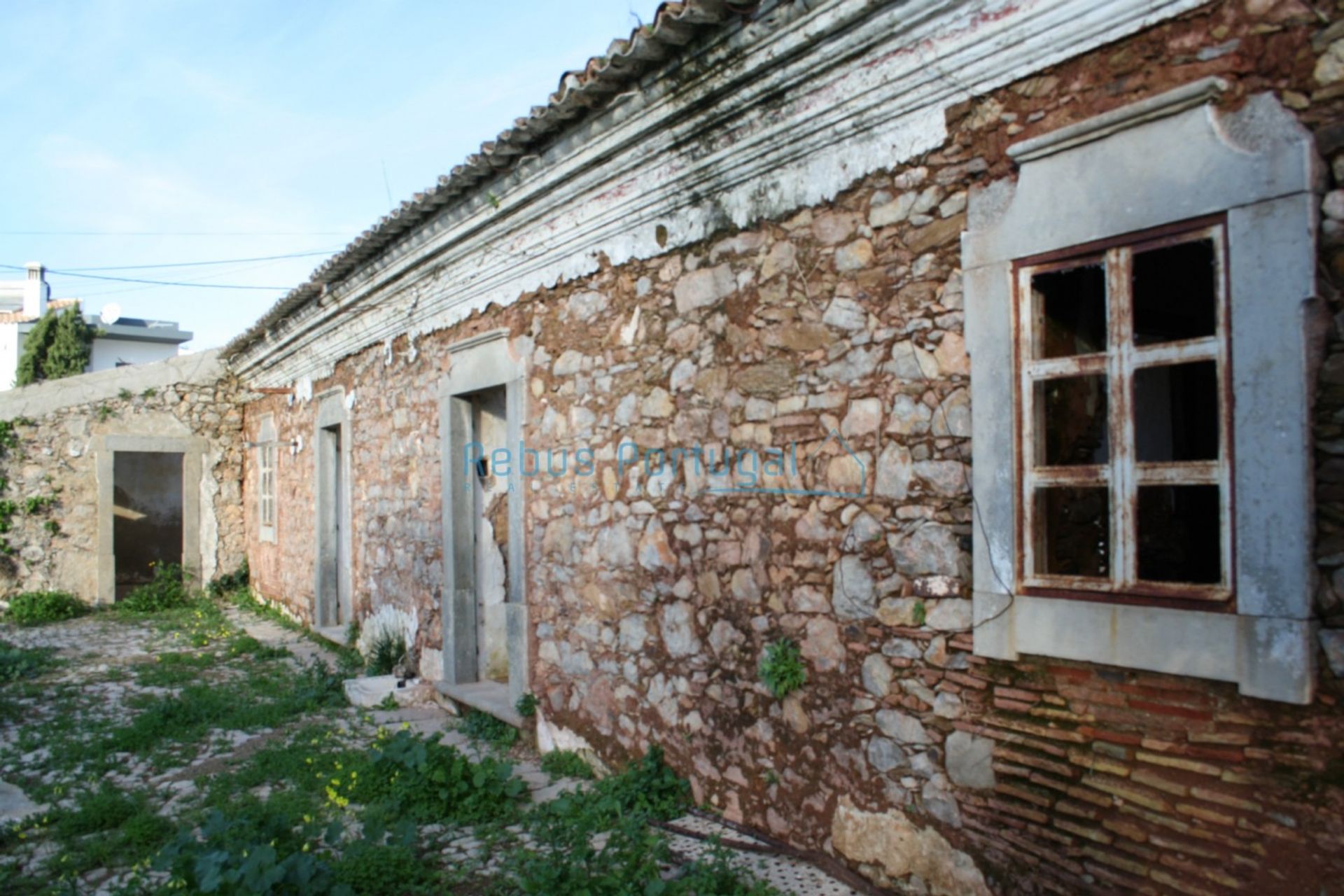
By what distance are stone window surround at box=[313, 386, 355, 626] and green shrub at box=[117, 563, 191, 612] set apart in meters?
3.68

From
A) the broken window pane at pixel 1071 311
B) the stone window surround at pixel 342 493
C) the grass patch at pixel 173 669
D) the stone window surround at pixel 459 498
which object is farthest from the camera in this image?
the stone window surround at pixel 342 493

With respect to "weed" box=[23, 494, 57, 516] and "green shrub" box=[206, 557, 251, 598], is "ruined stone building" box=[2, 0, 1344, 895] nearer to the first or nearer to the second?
"weed" box=[23, 494, 57, 516]

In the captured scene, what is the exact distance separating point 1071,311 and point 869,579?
1.16 metres

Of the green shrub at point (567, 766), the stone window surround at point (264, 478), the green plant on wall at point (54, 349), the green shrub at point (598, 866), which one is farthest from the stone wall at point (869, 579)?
the green plant on wall at point (54, 349)

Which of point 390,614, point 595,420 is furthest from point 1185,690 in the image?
point 390,614

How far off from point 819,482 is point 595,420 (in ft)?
5.60

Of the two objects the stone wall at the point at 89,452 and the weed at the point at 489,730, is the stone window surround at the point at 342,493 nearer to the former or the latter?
the weed at the point at 489,730

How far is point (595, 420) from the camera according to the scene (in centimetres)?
494

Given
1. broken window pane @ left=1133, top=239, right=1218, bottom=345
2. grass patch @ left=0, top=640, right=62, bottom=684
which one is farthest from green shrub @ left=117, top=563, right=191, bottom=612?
broken window pane @ left=1133, top=239, right=1218, bottom=345

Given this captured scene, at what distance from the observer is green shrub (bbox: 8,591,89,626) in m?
11.0

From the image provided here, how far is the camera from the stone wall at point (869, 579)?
7.98ft

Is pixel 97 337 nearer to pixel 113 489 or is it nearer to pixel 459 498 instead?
pixel 113 489

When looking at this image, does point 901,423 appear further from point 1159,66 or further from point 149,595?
point 149,595

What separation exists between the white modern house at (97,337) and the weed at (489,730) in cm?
2254
